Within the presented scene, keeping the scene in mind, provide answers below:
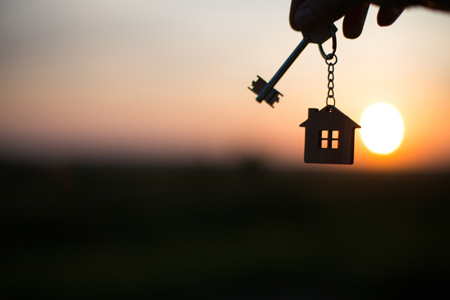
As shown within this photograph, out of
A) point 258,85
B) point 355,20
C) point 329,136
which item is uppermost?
point 355,20

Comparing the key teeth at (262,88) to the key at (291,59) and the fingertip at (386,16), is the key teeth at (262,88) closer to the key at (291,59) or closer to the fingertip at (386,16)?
the key at (291,59)

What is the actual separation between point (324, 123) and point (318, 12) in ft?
1.14

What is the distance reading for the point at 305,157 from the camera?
3.70 feet

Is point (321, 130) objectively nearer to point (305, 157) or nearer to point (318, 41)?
point (305, 157)

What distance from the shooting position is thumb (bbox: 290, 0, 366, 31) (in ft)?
2.95

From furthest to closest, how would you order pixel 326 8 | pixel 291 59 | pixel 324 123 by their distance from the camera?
pixel 324 123
pixel 291 59
pixel 326 8

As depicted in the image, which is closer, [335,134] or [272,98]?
[272,98]

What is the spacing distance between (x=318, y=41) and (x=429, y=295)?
18.4 ft

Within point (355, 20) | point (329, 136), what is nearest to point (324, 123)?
point (329, 136)

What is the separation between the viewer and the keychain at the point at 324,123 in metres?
1.01

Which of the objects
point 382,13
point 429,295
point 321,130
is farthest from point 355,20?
point 429,295

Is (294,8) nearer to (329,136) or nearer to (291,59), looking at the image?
(291,59)

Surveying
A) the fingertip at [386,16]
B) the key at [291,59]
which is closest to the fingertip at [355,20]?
the fingertip at [386,16]

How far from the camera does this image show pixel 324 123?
3.70 ft
